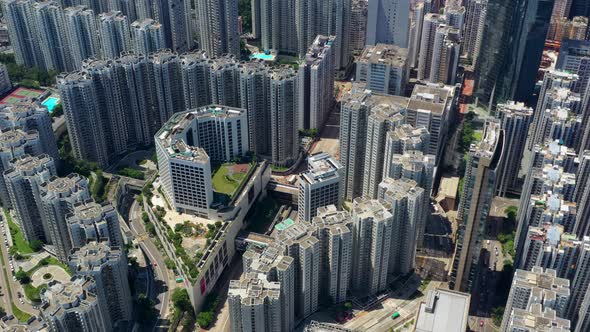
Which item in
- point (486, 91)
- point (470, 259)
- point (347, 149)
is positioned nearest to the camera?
point (470, 259)

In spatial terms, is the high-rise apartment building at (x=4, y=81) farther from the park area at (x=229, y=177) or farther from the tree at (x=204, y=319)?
the tree at (x=204, y=319)

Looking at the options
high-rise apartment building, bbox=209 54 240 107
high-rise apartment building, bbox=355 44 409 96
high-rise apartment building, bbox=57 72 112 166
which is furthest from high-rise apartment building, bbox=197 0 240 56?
high-rise apartment building, bbox=57 72 112 166

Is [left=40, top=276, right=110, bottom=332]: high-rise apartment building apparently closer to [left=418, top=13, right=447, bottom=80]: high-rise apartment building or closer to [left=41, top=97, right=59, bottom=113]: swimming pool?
[left=41, top=97, right=59, bottom=113]: swimming pool

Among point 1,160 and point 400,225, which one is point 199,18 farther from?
point 400,225

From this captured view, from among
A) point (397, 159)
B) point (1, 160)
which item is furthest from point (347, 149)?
point (1, 160)

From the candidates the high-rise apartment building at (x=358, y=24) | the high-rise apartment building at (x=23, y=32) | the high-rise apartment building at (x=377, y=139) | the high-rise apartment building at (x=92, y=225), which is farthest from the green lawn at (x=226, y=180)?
the high-rise apartment building at (x=23, y=32)

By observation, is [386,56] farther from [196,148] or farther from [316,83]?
[196,148]
